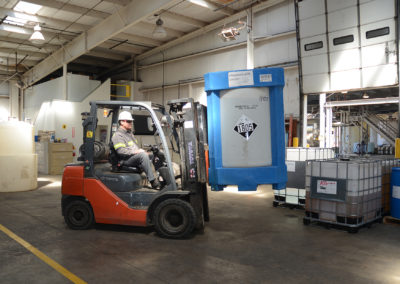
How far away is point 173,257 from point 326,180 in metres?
3.05

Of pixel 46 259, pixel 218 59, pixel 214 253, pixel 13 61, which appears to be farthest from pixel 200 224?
pixel 13 61

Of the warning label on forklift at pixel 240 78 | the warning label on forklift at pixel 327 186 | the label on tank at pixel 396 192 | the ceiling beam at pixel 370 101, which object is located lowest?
the label on tank at pixel 396 192

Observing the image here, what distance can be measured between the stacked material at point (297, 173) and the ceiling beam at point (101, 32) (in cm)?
570

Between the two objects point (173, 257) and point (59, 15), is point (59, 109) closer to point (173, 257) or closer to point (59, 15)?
point (59, 15)

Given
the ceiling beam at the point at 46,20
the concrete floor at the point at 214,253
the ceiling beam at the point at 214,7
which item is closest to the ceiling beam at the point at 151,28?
the ceiling beam at the point at 46,20

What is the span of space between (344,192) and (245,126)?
2450 mm

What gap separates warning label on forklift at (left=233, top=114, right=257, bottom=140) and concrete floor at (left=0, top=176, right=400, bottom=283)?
1608 mm

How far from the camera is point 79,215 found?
18.2 feet

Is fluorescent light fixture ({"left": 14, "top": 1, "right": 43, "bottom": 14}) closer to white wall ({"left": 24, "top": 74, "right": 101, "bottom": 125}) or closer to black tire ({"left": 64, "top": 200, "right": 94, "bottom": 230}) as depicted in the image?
white wall ({"left": 24, "top": 74, "right": 101, "bottom": 125})

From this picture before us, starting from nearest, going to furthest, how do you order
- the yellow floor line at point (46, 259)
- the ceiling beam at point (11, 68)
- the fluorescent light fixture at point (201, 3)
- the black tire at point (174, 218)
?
the yellow floor line at point (46, 259)
the black tire at point (174, 218)
the fluorescent light fixture at point (201, 3)
the ceiling beam at point (11, 68)

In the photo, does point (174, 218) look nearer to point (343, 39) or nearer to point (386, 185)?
point (386, 185)

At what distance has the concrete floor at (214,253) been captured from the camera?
12.1ft

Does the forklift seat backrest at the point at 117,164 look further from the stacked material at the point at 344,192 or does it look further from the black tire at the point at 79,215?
the stacked material at the point at 344,192

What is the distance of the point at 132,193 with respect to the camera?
17.1 feet
